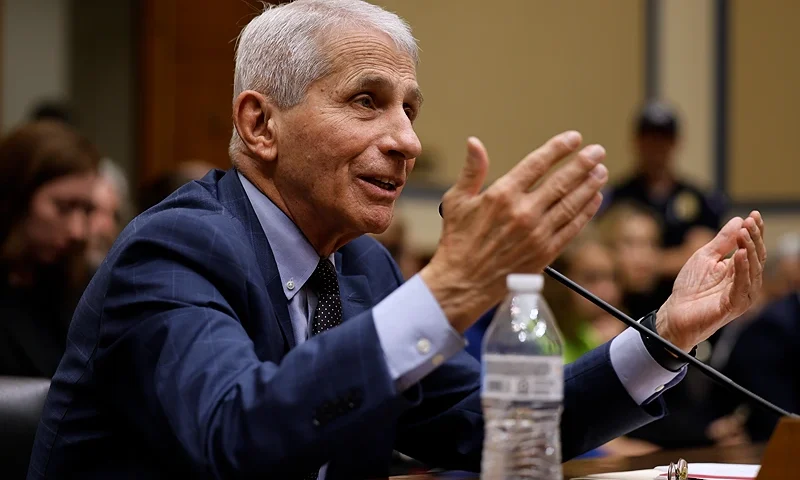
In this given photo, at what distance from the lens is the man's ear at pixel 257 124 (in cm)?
190

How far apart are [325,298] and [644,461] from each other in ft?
1.90

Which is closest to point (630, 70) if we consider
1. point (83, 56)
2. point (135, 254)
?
point (83, 56)

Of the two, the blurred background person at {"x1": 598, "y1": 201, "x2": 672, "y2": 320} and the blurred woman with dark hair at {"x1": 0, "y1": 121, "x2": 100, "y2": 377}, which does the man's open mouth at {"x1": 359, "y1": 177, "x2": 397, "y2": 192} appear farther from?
the blurred background person at {"x1": 598, "y1": 201, "x2": 672, "y2": 320}

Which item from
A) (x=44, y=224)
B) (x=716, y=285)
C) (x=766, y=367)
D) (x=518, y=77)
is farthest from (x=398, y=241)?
(x=518, y=77)

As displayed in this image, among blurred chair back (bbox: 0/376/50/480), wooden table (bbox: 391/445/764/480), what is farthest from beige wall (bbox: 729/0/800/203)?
blurred chair back (bbox: 0/376/50/480)

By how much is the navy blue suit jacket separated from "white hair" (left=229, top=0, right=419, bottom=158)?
173 mm

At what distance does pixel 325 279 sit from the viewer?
1909 mm

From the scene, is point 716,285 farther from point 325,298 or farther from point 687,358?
point 325,298

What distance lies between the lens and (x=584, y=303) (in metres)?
4.57

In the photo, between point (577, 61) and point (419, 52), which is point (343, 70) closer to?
point (419, 52)

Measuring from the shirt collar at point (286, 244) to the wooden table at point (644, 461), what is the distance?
0.36 meters

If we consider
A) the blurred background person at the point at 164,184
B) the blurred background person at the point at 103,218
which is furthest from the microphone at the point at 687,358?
A: the blurred background person at the point at 164,184

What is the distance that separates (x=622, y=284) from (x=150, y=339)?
3.68 meters

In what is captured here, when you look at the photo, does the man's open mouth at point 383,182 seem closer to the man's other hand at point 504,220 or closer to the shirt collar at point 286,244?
the shirt collar at point 286,244
